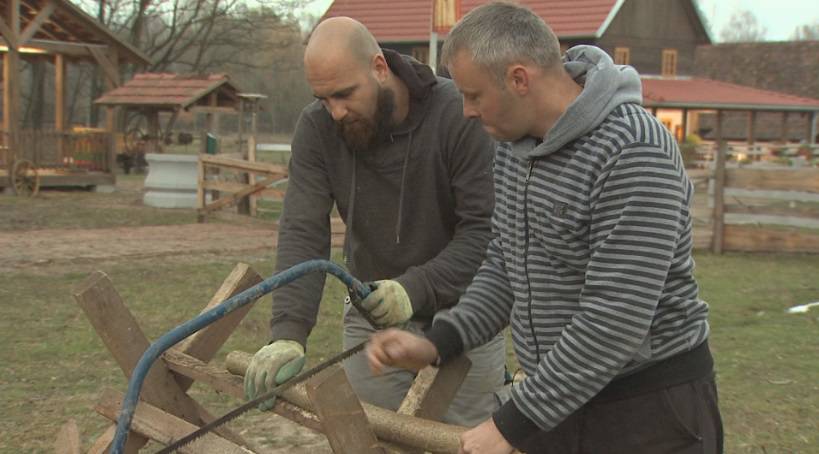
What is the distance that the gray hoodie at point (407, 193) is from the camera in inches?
131

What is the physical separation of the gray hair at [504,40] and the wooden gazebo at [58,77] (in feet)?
64.7

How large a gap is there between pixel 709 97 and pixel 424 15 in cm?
1002

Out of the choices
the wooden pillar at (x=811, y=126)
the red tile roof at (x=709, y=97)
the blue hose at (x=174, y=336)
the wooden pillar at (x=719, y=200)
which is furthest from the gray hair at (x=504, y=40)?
the wooden pillar at (x=811, y=126)

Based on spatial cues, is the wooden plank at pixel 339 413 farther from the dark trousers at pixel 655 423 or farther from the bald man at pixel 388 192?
the bald man at pixel 388 192

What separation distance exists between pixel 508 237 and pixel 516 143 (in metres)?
0.25

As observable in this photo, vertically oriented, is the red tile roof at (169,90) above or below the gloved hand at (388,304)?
above

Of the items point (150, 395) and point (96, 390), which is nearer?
point (150, 395)

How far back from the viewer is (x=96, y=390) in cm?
623

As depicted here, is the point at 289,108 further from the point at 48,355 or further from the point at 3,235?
the point at 48,355

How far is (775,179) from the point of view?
42.0ft

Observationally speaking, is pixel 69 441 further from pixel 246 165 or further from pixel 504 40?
pixel 246 165

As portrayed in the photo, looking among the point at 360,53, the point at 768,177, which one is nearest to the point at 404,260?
the point at 360,53

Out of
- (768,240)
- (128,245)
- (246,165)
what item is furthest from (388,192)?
(246,165)

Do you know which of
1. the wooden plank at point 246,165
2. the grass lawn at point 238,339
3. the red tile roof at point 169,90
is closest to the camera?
the grass lawn at point 238,339
